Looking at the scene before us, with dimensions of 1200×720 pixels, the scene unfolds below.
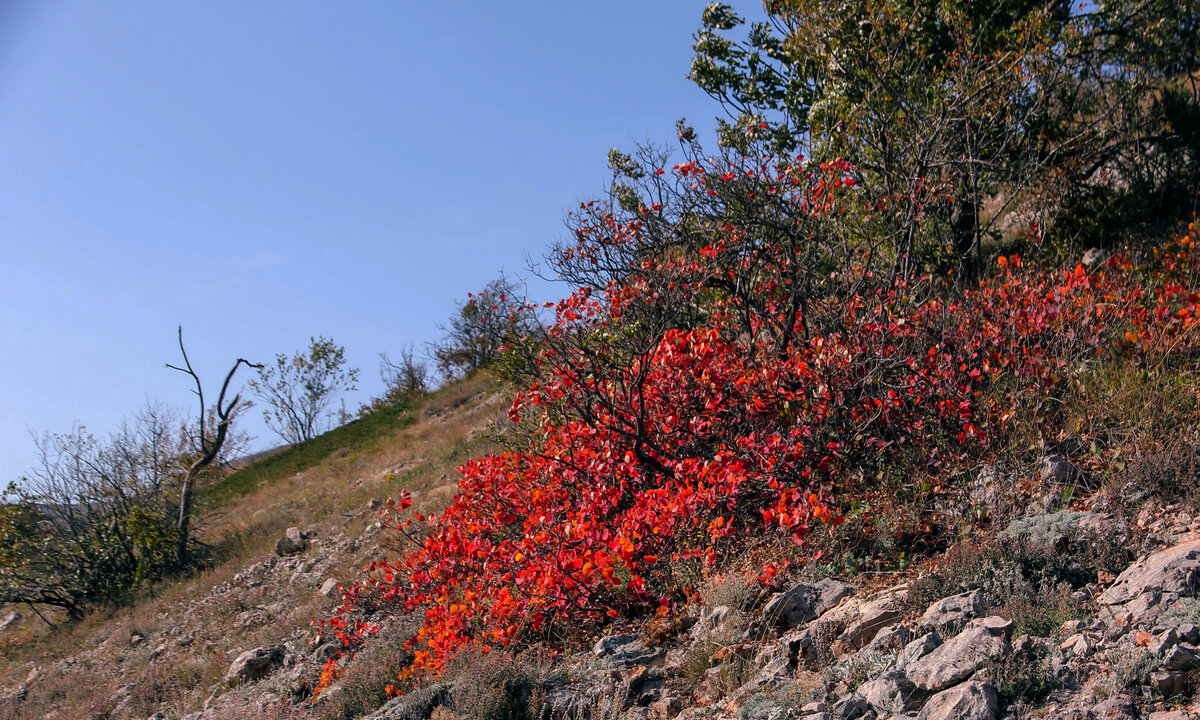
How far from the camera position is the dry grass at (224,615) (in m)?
8.74

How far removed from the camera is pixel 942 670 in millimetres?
3365

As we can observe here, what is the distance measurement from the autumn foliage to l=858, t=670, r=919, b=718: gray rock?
4.73ft

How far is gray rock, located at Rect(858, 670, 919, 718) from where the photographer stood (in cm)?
333

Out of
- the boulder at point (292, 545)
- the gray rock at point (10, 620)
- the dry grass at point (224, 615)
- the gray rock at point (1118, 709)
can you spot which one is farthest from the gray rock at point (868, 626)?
the gray rock at point (10, 620)

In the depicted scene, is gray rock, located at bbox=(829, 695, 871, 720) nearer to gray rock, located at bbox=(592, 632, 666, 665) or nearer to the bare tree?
gray rock, located at bbox=(592, 632, 666, 665)

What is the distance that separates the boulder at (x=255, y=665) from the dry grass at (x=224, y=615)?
0.70ft

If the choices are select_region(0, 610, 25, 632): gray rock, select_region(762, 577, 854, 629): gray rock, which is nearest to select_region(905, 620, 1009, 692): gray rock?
select_region(762, 577, 854, 629): gray rock

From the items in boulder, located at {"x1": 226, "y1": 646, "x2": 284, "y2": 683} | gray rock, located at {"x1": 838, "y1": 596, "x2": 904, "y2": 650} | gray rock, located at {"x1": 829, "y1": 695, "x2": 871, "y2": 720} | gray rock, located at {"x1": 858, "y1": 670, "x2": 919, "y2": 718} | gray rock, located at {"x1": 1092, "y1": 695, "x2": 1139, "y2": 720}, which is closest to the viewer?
gray rock, located at {"x1": 1092, "y1": 695, "x2": 1139, "y2": 720}

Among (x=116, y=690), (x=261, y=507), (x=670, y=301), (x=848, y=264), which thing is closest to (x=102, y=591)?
(x=261, y=507)

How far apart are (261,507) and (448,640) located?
1425 centimetres

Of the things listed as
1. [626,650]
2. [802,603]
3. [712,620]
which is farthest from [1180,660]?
[626,650]

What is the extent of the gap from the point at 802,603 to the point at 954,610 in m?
0.94

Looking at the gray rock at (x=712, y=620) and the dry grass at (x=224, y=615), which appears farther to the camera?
the dry grass at (x=224, y=615)

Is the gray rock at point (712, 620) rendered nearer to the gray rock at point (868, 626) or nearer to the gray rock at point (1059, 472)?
the gray rock at point (868, 626)
